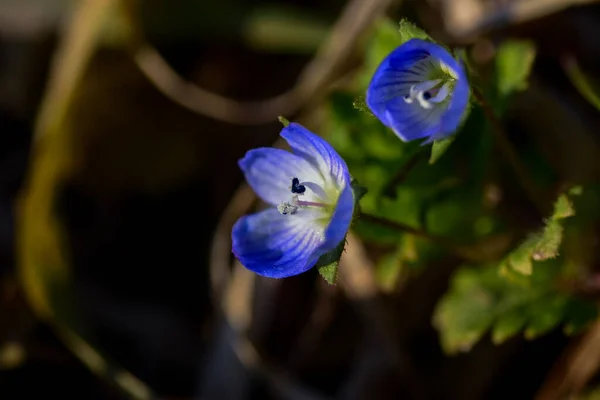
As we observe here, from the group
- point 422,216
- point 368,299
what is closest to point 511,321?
point 422,216

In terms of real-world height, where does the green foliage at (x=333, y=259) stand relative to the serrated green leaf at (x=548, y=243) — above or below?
below

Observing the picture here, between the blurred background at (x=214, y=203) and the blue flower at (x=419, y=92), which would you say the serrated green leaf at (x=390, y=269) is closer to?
the blurred background at (x=214, y=203)

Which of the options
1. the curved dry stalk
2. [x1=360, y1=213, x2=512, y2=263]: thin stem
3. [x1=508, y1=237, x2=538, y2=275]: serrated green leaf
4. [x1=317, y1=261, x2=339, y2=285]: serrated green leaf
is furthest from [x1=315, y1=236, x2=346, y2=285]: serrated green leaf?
the curved dry stalk

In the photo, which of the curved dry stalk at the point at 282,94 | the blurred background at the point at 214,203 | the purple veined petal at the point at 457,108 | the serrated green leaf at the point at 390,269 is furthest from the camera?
the curved dry stalk at the point at 282,94

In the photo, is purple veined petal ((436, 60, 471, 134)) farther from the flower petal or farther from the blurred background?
the blurred background

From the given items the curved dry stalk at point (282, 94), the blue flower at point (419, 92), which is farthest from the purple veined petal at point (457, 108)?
the curved dry stalk at point (282, 94)

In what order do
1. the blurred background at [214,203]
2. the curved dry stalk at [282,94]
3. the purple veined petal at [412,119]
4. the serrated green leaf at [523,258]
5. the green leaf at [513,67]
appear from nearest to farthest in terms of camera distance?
the purple veined petal at [412,119], the serrated green leaf at [523,258], the green leaf at [513,67], the blurred background at [214,203], the curved dry stalk at [282,94]

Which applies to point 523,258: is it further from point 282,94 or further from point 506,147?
point 282,94

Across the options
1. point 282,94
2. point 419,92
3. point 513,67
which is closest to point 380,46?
point 513,67

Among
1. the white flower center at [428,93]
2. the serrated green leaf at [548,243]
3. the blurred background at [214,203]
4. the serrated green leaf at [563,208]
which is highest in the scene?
the white flower center at [428,93]
